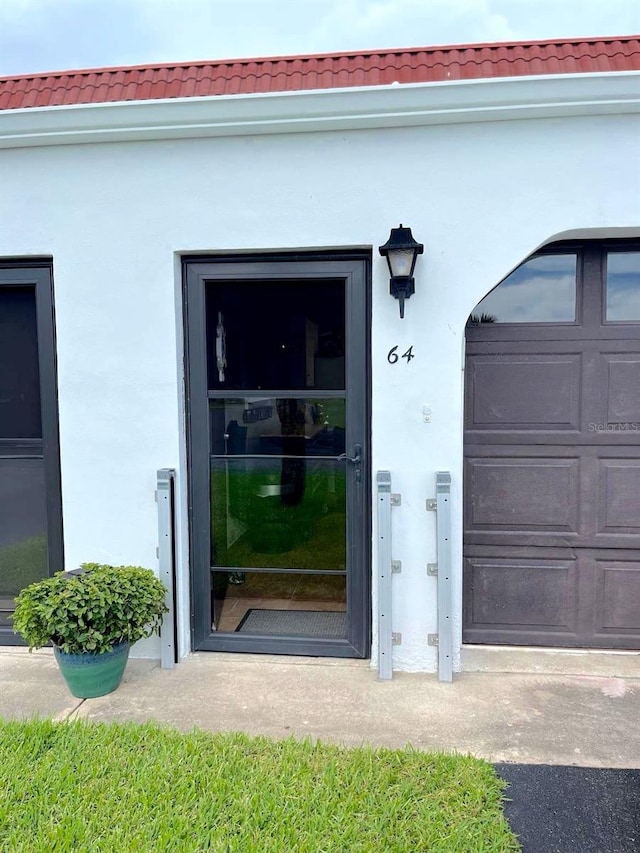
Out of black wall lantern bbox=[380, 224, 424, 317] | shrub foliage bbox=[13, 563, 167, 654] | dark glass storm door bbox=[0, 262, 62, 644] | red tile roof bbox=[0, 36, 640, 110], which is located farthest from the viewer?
dark glass storm door bbox=[0, 262, 62, 644]

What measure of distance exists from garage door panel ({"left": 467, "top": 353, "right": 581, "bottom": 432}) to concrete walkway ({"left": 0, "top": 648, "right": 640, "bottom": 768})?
4.62ft

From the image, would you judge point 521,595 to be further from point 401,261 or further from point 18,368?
point 18,368

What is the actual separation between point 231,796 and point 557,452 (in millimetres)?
2420

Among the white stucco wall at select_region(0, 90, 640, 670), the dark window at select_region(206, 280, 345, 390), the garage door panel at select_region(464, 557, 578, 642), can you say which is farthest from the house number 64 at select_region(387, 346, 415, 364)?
the garage door panel at select_region(464, 557, 578, 642)

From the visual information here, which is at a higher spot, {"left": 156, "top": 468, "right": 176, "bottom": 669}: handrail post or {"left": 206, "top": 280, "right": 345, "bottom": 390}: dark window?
{"left": 206, "top": 280, "right": 345, "bottom": 390}: dark window

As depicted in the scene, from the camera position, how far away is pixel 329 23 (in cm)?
447

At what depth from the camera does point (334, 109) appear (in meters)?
2.83

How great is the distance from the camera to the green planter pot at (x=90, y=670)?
272 centimetres

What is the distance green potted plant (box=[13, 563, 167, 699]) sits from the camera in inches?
104

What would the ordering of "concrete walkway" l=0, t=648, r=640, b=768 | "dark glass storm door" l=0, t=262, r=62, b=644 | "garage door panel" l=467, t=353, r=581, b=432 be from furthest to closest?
"dark glass storm door" l=0, t=262, r=62, b=644, "garage door panel" l=467, t=353, r=581, b=432, "concrete walkway" l=0, t=648, r=640, b=768


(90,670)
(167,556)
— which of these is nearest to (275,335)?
(167,556)

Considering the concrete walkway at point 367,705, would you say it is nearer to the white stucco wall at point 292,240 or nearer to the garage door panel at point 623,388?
the white stucco wall at point 292,240

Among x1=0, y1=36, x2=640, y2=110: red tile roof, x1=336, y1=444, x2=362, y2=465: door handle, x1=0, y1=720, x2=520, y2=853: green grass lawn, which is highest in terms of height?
x1=0, y1=36, x2=640, y2=110: red tile roof

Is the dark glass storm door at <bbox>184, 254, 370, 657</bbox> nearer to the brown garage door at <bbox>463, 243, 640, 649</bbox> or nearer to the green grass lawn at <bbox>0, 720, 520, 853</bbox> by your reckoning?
the brown garage door at <bbox>463, 243, 640, 649</bbox>
